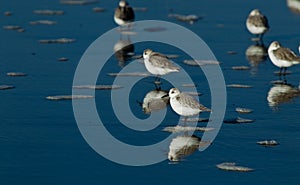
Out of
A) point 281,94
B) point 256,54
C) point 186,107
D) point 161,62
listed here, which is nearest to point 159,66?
point 161,62

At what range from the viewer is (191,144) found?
356 inches

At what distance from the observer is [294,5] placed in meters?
17.6

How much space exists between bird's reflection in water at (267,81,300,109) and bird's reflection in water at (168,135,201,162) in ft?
6.08

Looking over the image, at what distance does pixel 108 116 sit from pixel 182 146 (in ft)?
4.86

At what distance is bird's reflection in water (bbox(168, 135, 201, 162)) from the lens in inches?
339

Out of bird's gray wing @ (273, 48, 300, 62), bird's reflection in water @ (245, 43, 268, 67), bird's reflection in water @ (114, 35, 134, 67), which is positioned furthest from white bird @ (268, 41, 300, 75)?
bird's reflection in water @ (114, 35, 134, 67)

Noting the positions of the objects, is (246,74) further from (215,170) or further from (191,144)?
(215,170)

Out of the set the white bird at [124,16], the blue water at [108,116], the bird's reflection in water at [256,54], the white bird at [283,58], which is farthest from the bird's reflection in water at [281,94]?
the white bird at [124,16]

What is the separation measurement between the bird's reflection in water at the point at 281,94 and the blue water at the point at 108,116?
0.41ft

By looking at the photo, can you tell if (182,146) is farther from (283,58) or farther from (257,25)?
(257,25)

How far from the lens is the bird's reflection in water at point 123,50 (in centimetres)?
1342

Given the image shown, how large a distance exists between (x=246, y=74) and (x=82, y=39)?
11.8 feet

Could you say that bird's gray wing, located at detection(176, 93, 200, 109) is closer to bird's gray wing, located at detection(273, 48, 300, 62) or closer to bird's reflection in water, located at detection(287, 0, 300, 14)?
bird's gray wing, located at detection(273, 48, 300, 62)

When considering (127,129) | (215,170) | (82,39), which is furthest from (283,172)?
(82,39)
